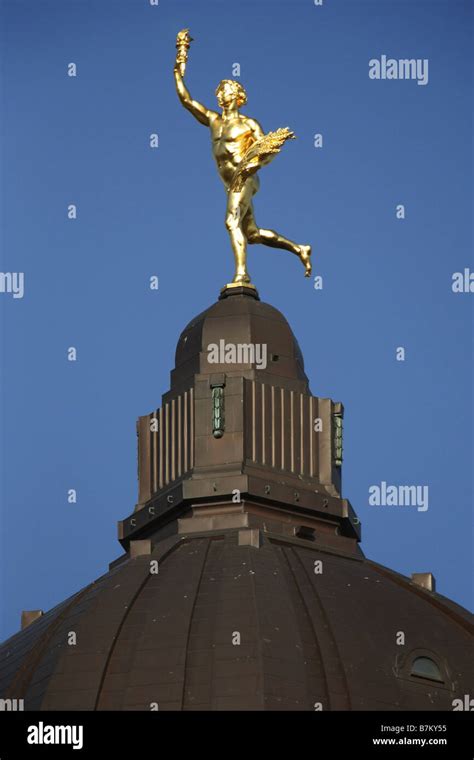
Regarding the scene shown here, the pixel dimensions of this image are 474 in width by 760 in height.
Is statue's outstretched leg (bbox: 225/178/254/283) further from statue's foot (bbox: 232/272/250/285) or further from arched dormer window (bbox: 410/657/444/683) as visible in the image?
arched dormer window (bbox: 410/657/444/683)

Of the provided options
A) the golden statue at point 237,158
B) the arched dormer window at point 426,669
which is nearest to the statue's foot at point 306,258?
the golden statue at point 237,158

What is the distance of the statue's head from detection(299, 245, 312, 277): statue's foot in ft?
17.0

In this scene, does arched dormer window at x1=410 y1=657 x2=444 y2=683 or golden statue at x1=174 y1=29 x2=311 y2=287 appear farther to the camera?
golden statue at x1=174 y1=29 x2=311 y2=287

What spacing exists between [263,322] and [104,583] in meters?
11.5

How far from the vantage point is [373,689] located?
15875cm

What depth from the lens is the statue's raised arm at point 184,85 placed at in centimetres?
17450

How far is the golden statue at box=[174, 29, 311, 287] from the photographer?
173750 mm

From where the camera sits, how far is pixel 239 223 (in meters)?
174

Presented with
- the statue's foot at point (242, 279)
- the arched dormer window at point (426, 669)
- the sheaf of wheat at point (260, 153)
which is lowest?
the arched dormer window at point (426, 669)

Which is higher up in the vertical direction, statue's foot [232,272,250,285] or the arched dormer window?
statue's foot [232,272,250,285]

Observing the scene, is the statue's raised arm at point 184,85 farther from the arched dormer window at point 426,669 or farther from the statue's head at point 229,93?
the arched dormer window at point 426,669

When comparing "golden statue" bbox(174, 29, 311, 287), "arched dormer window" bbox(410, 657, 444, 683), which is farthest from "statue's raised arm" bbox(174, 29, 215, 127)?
"arched dormer window" bbox(410, 657, 444, 683)

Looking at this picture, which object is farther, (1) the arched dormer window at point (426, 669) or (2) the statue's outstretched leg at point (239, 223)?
(2) the statue's outstretched leg at point (239, 223)
